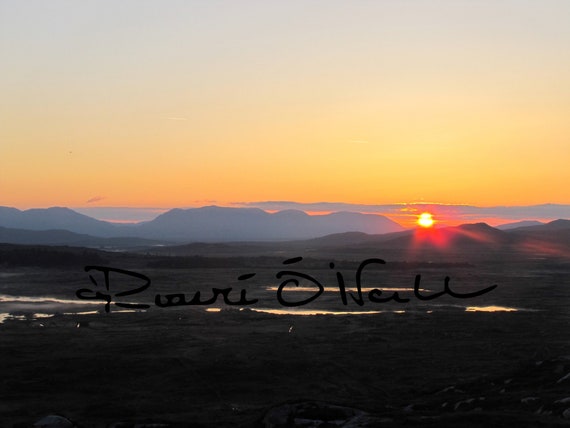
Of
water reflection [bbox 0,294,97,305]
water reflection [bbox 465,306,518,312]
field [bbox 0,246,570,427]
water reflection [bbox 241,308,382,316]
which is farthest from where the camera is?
water reflection [bbox 0,294,97,305]

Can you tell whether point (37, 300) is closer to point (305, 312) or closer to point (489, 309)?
point (305, 312)

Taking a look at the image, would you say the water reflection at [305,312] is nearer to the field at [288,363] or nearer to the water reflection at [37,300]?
the field at [288,363]

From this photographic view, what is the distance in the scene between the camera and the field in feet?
80.8

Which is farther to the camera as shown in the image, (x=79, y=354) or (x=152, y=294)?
(x=152, y=294)

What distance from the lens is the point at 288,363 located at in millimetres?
35281

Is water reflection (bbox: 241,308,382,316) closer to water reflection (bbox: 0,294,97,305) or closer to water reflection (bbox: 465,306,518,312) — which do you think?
water reflection (bbox: 465,306,518,312)

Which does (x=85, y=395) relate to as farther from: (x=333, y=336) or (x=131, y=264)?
(x=131, y=264)

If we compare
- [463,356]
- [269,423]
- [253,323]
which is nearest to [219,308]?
[253,323]

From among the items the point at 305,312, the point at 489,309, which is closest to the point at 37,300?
the point at 305,312

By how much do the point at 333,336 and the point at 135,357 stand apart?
40.3 ft

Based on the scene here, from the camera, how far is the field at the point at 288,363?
80.8 ft

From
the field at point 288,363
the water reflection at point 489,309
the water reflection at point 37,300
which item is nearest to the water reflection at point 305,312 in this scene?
the field at point 288,363

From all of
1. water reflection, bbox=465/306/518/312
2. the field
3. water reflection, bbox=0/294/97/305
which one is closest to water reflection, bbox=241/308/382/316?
the field

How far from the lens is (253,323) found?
162ft
